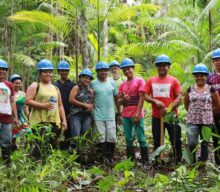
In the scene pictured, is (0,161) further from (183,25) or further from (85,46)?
(183,25)

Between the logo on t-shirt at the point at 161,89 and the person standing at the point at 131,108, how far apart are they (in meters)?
0.27

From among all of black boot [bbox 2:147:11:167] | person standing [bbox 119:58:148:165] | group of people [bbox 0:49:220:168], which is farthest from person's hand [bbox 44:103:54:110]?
person standing [bbox 119:58:148:165]

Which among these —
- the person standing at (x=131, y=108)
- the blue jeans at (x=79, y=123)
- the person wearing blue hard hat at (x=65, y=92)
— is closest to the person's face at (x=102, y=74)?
the person standing at (x=131, y=108)

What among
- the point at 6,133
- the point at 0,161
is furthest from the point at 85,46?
the point at 0,161

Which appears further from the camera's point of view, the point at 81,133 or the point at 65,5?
the point at 65,5

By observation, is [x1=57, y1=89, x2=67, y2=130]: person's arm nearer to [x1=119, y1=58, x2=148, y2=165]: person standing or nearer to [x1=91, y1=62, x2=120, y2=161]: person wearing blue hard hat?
[x1=91, y1=62, x2=120, y2=161]: person wearing blue hard hat

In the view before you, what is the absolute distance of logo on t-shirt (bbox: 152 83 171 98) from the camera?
18.6 ft

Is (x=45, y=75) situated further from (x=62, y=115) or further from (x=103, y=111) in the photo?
(x=103, y=111)

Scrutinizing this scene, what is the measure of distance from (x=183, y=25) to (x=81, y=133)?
6.27 m

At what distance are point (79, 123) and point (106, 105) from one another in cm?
50

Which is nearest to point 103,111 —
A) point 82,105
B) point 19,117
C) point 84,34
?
point 82,105

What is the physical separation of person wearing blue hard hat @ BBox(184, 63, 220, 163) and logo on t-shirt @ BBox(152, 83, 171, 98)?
1.30 feet

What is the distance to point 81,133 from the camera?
20.0 feet

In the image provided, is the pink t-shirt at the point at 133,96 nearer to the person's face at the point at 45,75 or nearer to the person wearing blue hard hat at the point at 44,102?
the person wearing blue hard hat at the point at 44,102
